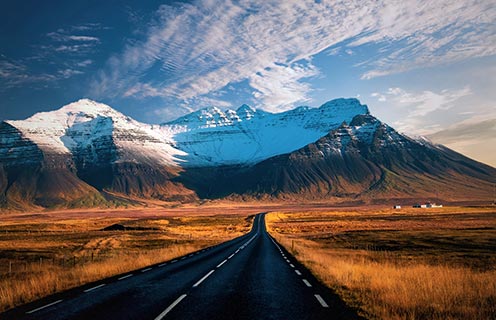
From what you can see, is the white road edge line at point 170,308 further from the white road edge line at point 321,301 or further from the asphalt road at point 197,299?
the white road edge line at point 321,301

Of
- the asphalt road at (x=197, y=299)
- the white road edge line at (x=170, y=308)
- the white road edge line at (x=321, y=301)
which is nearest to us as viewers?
the white road edge line at (x=170, y=308)

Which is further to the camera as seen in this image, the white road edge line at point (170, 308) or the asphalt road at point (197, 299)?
the asphalt road at point (197, 299)

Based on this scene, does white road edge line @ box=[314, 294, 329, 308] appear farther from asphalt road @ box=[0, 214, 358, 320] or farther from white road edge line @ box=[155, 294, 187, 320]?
white road edge line @ box=[155, 294, 187, 320]

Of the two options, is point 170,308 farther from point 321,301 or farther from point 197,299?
point 321,301

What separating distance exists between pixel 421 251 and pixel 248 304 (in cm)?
2624

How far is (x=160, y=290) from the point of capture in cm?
1328

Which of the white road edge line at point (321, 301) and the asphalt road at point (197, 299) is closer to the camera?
the asphalt road at point (197, 299)

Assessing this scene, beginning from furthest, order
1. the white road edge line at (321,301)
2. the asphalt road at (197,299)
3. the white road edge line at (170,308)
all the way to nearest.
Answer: the white road edge line at (321,301) → the asphalt road at (197,299) → the white road edge line at (170,308)

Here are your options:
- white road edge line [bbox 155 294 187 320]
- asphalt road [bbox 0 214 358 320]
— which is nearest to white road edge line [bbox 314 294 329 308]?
asphalt road [bbox 0 214 358 320]

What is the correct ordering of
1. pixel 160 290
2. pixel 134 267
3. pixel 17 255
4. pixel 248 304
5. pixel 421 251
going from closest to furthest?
pixel 248 304, pixel 160 290, pixel 134 267, pixel 421 251, pixel 17 255

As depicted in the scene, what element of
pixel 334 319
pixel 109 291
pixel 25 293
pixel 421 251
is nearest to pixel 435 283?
pixel 334 319

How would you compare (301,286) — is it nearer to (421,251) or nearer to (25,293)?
(25,293)

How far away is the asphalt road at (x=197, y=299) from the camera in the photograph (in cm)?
966

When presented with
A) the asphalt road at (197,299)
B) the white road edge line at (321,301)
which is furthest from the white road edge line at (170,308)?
the white road edge line at (321,301)
